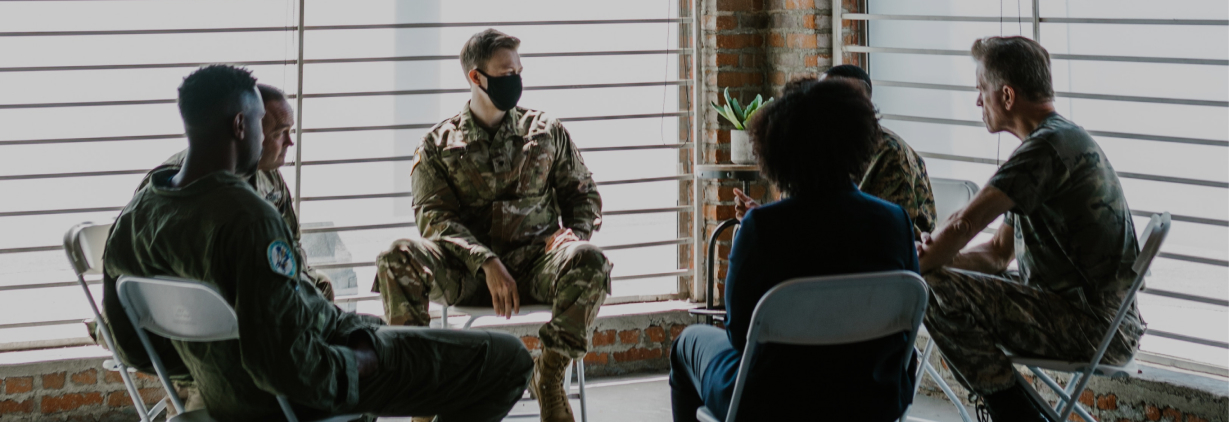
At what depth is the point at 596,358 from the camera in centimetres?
468

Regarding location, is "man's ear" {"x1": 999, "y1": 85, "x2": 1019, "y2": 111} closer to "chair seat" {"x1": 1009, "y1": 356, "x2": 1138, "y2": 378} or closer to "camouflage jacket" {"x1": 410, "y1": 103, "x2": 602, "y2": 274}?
"chair seat" {"x1": 1009, "y1": 356, "x2": 1138, "y2": 378}

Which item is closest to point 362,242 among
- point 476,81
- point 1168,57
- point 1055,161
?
point 476,81

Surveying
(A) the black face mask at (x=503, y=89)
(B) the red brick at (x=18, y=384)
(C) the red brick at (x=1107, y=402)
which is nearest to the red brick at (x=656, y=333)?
(A) the black face mask at (x=503, y=89)

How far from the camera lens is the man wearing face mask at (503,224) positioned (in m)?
3.59

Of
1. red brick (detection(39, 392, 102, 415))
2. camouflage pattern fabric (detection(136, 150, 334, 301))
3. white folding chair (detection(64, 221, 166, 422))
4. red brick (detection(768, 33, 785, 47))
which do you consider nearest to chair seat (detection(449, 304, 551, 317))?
camouflage pattern fabric (detection(136, 150, 334, 301))

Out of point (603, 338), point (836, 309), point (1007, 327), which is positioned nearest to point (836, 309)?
point (836, 309)

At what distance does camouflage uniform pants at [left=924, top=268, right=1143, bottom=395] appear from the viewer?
2.85 m

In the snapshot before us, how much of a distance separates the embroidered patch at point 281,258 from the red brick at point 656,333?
8.80 feet

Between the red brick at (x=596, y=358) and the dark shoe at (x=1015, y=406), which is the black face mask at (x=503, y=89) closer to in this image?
the red brick at (x=596, y=358)

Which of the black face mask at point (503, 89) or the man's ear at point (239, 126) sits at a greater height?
the black face mask at point (503, 89)

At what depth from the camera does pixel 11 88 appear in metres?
3.96

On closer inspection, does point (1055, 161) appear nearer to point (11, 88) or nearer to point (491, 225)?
point (491, 225)

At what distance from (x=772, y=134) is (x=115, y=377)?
290cm

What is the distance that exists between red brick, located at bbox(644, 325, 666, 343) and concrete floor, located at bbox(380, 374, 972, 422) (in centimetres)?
21
